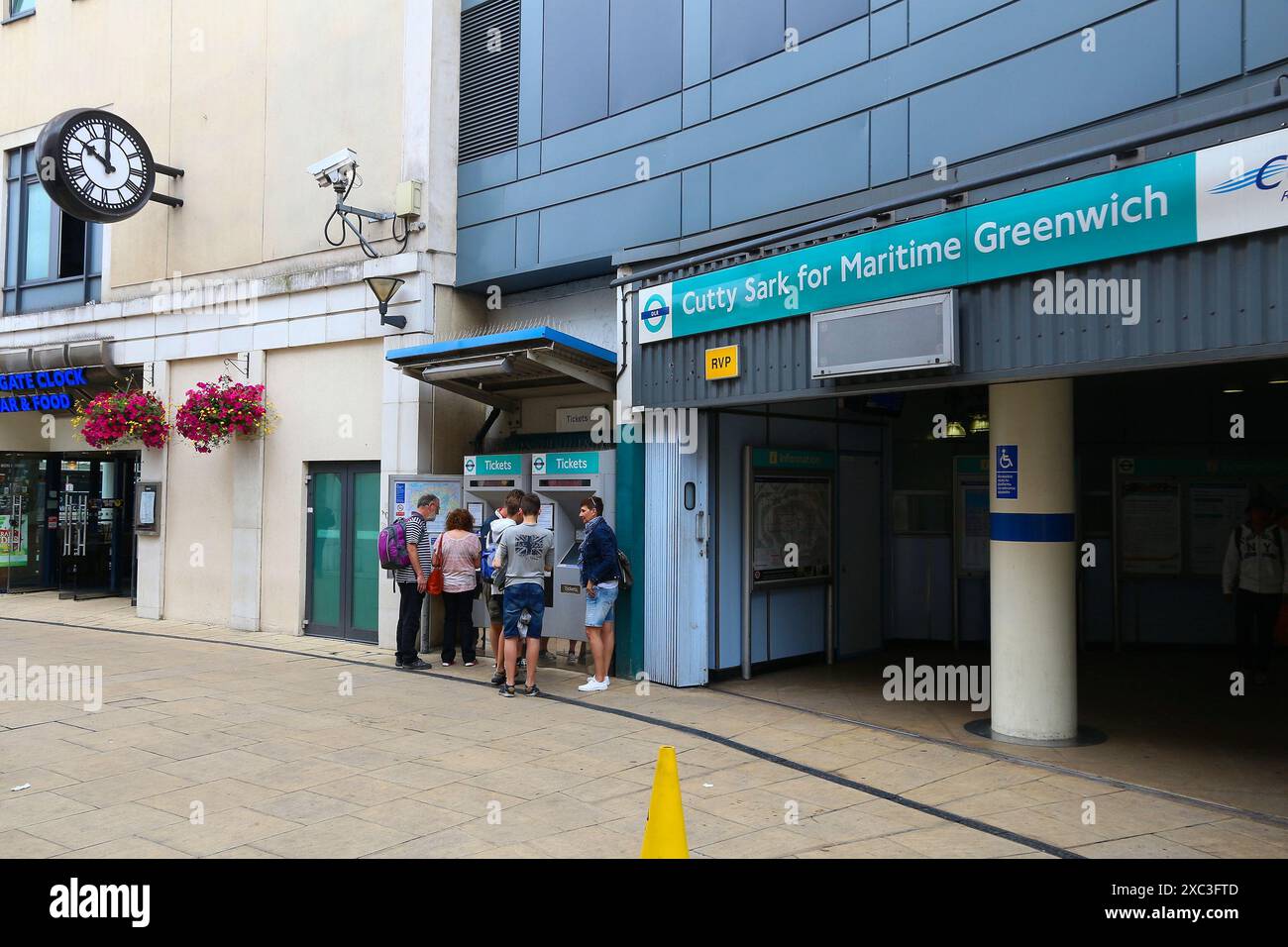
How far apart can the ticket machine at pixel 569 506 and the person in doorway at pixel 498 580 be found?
0.44 m

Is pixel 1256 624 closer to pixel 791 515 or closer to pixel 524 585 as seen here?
pixel 791 515

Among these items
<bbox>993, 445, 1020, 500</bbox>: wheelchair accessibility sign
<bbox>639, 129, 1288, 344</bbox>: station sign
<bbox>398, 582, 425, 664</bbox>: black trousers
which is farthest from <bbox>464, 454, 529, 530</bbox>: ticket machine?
<bbox>993, 445, 1020, 500</bbox>: wheelchair accessibility sign

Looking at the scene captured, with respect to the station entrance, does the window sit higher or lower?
higher

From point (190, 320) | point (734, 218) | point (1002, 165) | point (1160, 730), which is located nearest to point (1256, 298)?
point (1002, 165)

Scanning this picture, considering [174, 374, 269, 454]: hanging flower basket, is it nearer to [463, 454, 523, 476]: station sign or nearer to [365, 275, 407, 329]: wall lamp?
[365, 275, 407, 329]: wall lamp

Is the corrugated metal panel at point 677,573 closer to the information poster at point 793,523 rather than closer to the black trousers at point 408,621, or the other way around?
the information poster at point 793,523

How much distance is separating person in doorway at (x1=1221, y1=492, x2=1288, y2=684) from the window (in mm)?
15878

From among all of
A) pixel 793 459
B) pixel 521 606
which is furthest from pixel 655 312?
pixel 521 606

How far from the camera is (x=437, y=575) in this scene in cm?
1030

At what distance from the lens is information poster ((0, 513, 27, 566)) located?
17812mm

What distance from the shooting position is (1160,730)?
770 cm
